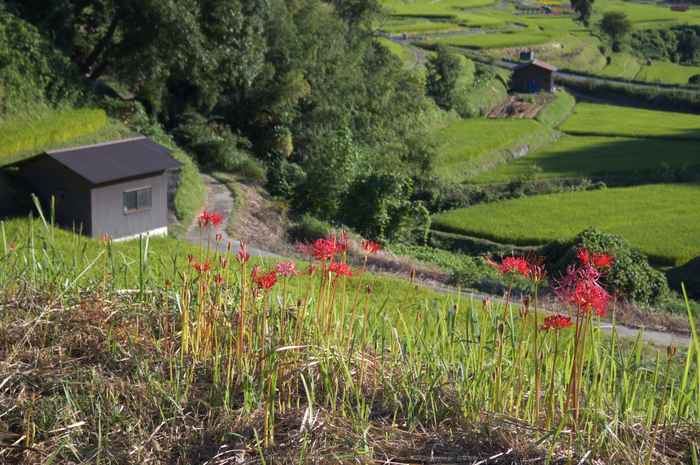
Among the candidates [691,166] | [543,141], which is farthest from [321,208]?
[543,141]

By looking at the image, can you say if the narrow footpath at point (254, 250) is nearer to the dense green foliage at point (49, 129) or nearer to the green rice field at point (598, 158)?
the dense green foliage at point (49, 129)

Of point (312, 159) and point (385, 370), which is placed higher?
point (385, 370)

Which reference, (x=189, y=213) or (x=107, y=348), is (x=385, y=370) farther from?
(x=189, y=213)

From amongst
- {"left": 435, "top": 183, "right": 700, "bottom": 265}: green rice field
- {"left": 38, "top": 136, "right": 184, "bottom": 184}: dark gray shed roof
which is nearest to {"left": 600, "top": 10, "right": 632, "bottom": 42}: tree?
{"left": 435, "top": 183, "right": 700, "bottom": 265}: green rice field

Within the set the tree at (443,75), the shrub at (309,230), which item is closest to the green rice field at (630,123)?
the tree at (443,75)

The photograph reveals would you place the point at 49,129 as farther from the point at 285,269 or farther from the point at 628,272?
the point at 285,269

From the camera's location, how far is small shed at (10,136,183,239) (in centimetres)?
1245

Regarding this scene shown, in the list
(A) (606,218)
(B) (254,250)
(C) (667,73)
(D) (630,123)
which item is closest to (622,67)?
(C) (667,73)

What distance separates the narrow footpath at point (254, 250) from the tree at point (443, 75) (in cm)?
2885

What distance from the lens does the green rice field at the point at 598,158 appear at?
31.2 m

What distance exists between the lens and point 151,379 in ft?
8.55

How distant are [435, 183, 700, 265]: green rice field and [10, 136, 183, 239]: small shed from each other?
11.5m

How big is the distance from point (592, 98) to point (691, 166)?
31.3m

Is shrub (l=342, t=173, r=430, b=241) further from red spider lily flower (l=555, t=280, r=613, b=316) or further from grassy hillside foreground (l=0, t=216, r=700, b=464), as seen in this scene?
red spider lily flower (l=555, t=280, r=613, b=316)
